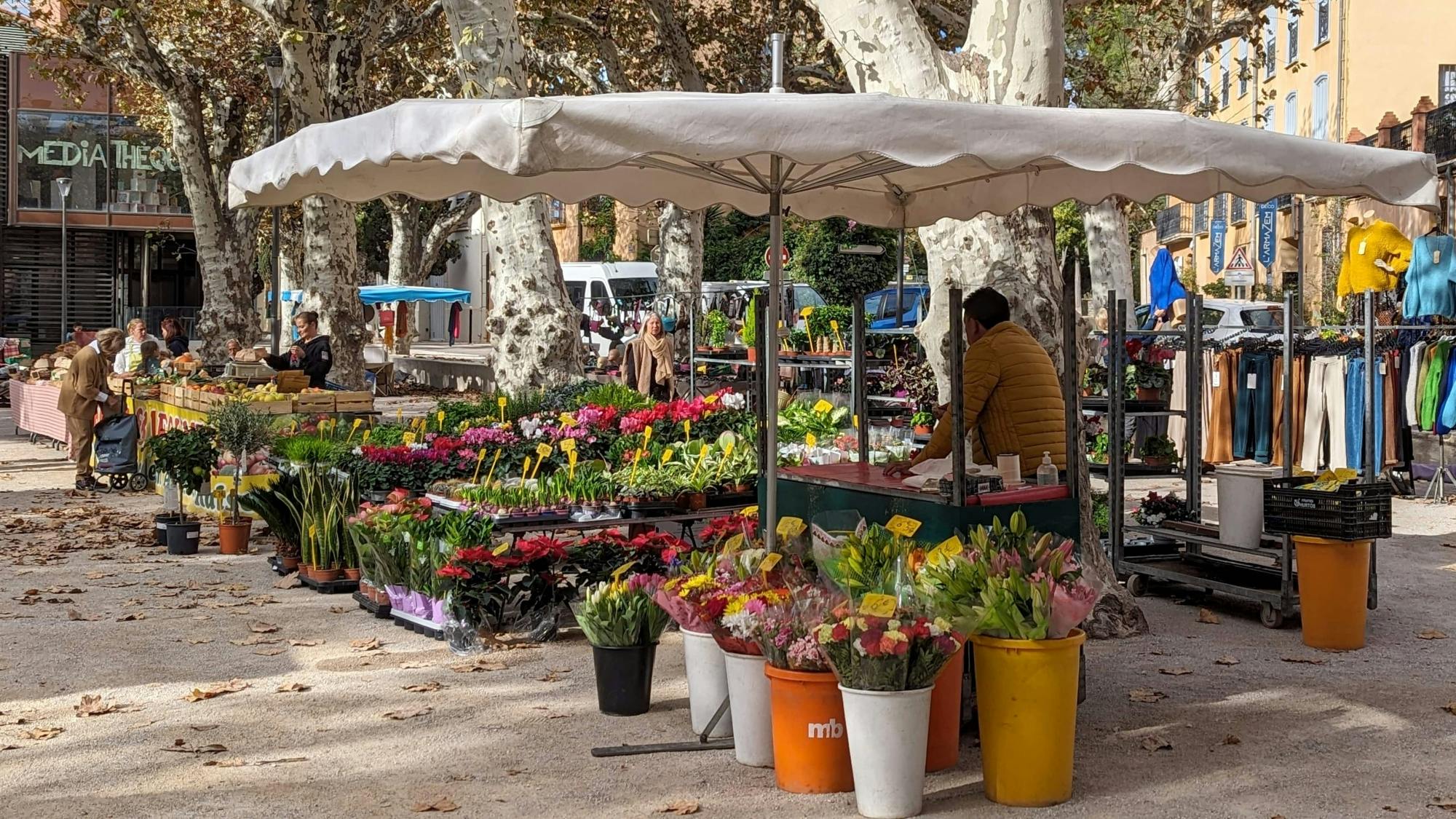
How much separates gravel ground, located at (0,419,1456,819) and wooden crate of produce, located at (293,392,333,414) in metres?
4.21

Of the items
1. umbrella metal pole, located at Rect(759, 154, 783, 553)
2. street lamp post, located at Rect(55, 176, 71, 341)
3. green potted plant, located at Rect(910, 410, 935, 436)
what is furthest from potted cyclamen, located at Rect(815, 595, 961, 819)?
street lamp post, located at Rect(55, 176, 71, 341)

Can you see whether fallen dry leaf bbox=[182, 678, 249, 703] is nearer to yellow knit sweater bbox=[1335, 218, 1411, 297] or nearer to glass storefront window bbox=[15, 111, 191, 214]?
yellow knit sweater bbox=[1335, 218, 1411, 297]

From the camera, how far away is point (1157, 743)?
20.1 feet

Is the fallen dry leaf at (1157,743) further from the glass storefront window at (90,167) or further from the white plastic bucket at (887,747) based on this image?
the glass storefront window at (90,167)

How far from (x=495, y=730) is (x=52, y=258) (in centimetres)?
3834

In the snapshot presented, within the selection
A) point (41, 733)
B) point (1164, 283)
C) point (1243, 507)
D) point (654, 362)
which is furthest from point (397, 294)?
point (41, 733)

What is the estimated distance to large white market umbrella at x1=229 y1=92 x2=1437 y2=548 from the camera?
504 centimetres

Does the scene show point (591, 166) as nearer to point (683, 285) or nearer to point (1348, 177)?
point (1348, 177)

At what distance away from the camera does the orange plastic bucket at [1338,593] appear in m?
8.05

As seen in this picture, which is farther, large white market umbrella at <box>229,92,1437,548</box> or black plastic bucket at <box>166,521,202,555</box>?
black plastic bucket at <box>166,521,202,555</box>

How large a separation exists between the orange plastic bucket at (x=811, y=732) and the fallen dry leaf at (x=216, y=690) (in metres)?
2.87

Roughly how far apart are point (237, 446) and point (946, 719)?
707cm

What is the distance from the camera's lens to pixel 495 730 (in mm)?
6371

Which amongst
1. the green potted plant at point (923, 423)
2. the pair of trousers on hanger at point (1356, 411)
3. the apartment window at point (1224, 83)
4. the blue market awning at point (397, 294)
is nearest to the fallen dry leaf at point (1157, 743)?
the green potted plant at point (923, 423)
